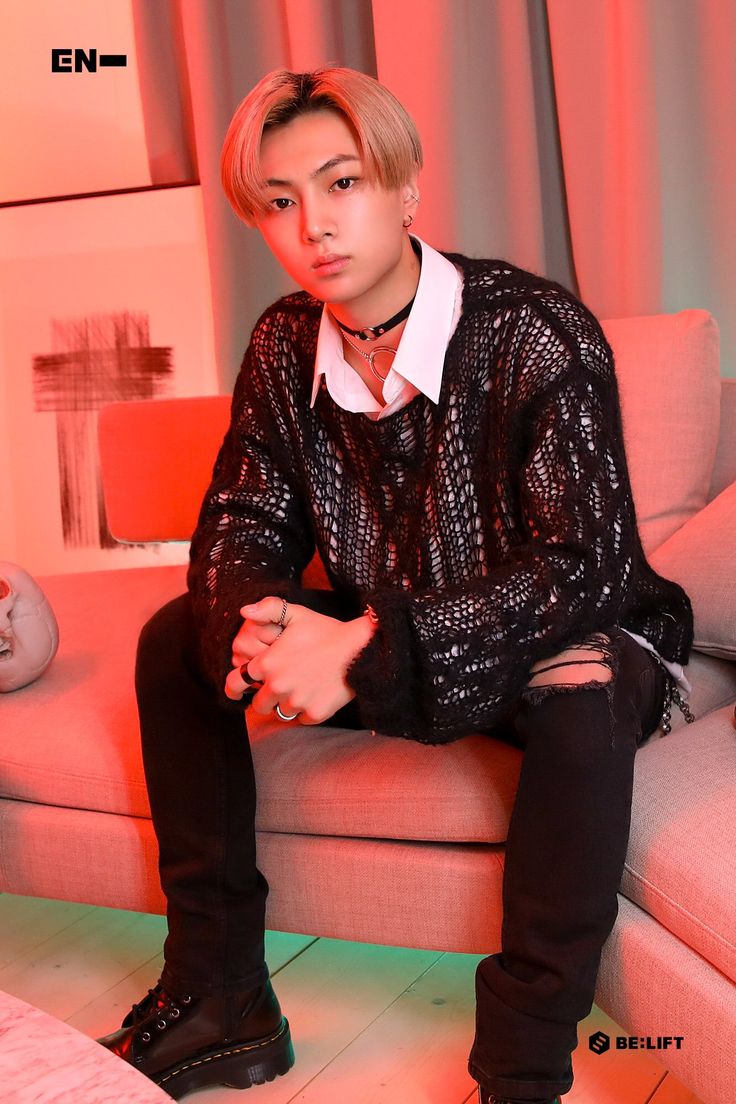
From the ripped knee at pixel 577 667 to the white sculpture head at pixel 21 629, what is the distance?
75 cm

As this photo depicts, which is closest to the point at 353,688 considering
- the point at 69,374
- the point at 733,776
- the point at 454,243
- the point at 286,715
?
the point at 286,715

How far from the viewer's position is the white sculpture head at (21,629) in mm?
1544

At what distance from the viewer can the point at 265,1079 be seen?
1.30 metres

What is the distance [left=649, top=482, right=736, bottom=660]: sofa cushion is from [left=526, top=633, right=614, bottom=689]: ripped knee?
1.10 ft

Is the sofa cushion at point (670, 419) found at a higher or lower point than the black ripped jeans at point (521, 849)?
higher

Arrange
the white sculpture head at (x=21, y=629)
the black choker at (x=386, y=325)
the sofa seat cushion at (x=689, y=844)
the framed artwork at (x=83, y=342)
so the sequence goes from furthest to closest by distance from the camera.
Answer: the framed artwork at (x=83, y=342), the white sculpture head at (x=21, y=629), the black choker at (x=386, y=325), the sofa seat cushion at (x=689, y=844)

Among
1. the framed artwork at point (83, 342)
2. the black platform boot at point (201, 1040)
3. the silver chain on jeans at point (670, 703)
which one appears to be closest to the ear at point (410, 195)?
the silver chain on jeans at point (670, 703)

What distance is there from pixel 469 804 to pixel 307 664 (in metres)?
0.26

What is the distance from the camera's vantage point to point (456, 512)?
1.30 metres

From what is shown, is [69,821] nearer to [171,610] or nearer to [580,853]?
[171,610]

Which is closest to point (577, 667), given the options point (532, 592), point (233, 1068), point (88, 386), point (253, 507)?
point (532, 592)

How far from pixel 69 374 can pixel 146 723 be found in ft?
5.90

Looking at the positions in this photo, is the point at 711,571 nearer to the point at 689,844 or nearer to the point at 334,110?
the point at 689,844

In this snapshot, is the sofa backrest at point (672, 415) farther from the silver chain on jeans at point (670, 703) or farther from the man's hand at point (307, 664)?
the man's hand at point (307, 664)
